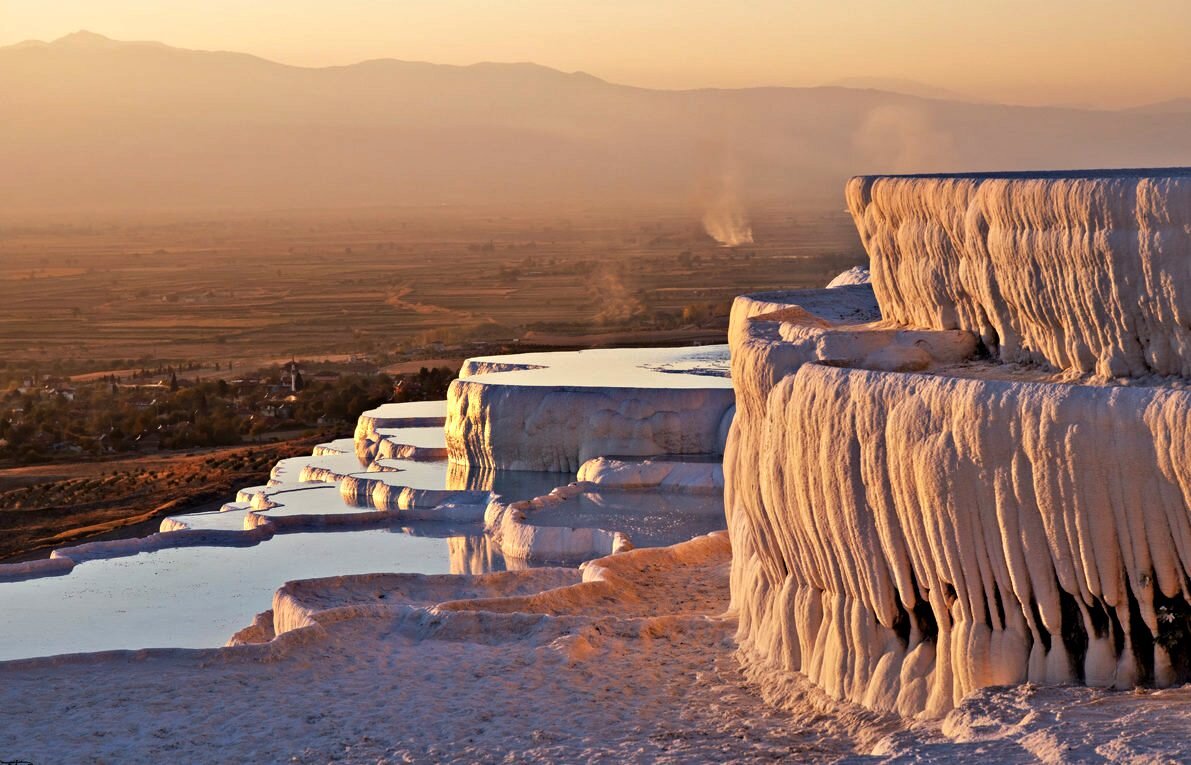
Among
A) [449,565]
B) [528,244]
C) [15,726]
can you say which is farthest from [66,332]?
[15,726]

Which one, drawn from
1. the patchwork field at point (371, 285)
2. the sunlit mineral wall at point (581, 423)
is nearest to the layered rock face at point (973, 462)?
the sunlit mineral wall at point (581, 423)

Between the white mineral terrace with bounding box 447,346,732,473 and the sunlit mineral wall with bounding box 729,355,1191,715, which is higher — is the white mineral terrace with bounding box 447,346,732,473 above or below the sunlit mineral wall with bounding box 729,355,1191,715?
below

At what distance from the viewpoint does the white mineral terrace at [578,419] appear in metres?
16.2

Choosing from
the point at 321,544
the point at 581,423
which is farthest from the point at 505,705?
the point at 581,423

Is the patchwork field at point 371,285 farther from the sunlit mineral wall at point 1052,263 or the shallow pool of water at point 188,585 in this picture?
the sunlit mineral wall at point 1052,263

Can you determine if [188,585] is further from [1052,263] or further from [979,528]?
[979,528]

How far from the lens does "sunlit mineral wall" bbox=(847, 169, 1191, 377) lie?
22.1ft

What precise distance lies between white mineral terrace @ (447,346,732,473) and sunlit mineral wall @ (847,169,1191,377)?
303 inches

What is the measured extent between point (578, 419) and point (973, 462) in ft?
33.9

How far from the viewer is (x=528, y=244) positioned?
10544cm

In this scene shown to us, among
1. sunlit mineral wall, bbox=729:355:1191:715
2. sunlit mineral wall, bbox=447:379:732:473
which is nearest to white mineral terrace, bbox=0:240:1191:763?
sunlit mineral wall, bbox=729:355:1191:715

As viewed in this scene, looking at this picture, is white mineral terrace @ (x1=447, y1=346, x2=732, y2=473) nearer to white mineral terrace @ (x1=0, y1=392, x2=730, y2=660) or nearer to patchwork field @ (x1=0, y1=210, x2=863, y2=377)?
white mineral terrace @ (x1=0, y1=392, x2=730, y2=660)

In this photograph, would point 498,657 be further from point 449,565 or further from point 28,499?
point 28,499

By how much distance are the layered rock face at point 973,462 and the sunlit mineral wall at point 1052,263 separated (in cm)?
1
